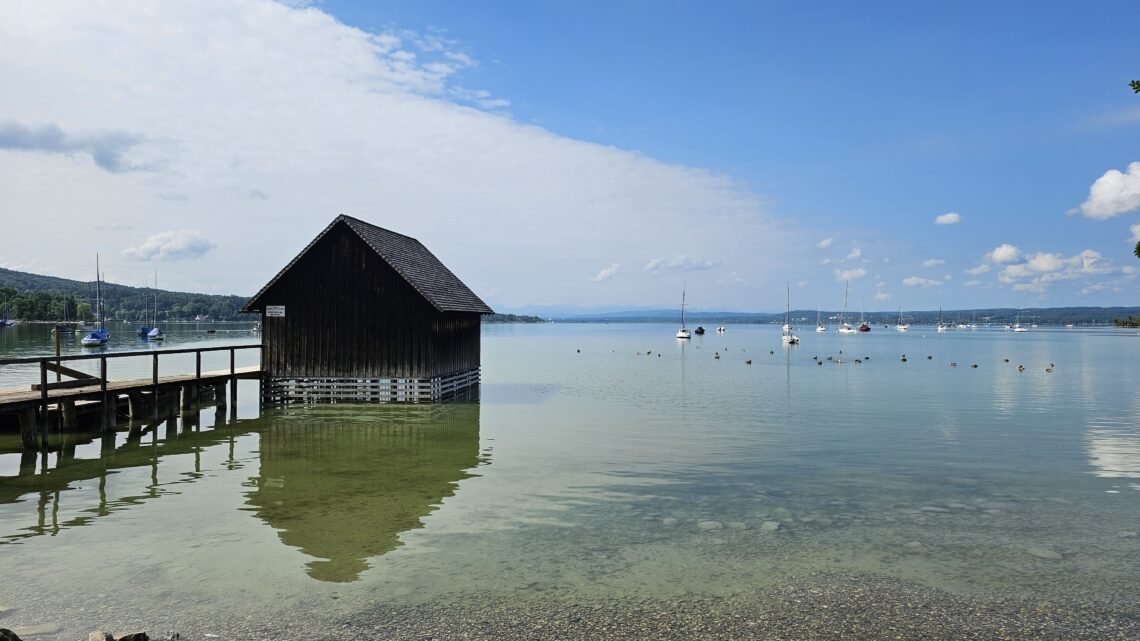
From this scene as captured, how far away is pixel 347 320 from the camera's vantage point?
30.8 m

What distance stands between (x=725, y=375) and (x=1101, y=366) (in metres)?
36.0

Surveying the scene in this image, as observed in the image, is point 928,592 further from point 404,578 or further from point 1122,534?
point 404,578

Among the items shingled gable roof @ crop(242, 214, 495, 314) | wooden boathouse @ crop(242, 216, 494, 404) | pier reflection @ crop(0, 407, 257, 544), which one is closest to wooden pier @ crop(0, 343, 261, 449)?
pier reflection @ crop(0, 407, 257, 544)

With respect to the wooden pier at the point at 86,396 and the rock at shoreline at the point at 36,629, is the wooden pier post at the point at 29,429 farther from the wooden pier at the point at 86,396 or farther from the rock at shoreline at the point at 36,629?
the rock at shoreline at the point at 36,629

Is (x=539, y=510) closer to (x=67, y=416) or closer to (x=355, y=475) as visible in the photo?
(x=355, y=475)

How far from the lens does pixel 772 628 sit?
8.48 metres

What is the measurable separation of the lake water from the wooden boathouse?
6.99ft

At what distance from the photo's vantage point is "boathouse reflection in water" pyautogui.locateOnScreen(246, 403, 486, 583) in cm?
1184

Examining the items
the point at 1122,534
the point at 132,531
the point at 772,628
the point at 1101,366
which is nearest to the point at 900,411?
the point at 1122,534

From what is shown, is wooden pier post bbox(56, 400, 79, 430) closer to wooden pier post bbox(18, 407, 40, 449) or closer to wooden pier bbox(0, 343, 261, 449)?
wooden pier bbox(0, 343, 261, 449)

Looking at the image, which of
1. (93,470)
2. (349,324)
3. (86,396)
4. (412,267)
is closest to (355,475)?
(93,470)

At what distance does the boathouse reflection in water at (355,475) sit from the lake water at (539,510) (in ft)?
0.26

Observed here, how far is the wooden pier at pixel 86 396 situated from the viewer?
66.9 ft

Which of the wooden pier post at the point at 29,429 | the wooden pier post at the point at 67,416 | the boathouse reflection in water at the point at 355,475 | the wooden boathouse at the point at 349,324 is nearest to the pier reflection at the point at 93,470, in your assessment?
the wooden pier post at the point at 29,429
